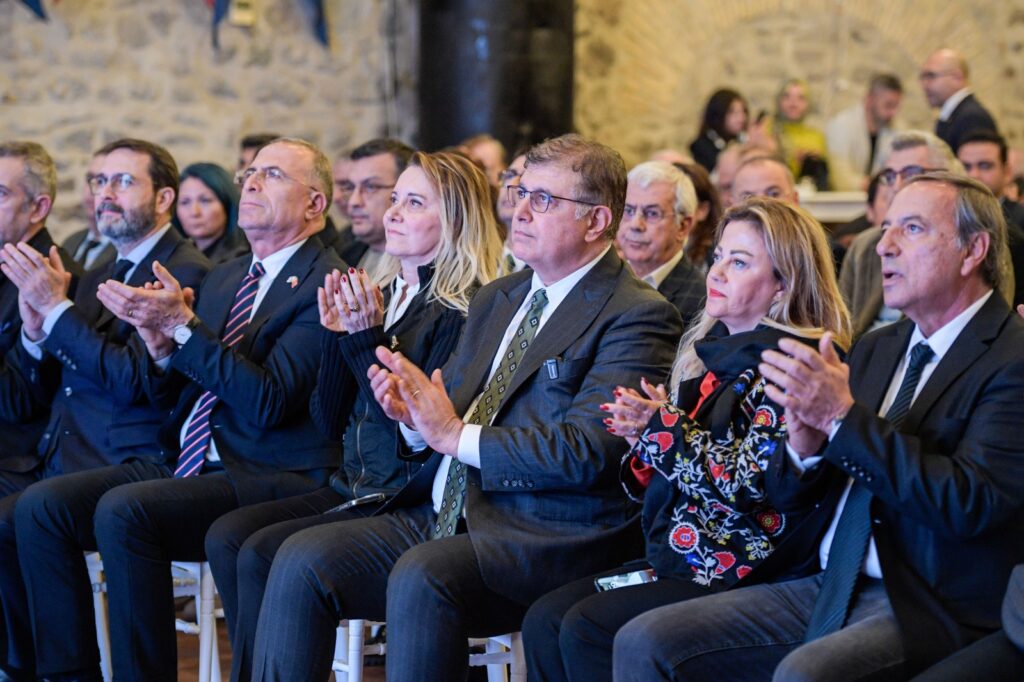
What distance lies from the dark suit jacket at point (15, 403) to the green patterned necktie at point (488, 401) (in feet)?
5.53

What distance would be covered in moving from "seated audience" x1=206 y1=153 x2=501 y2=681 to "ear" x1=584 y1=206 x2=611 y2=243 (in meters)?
0.49

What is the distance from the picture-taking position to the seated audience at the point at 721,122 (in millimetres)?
8875

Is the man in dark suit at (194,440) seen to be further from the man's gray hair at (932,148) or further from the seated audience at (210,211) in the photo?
the man's gray hair at (932,148)

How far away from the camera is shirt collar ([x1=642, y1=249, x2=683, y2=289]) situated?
4.37 meters

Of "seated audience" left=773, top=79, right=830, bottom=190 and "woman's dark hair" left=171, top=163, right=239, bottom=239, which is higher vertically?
"seated audience" left=773, top=79, right=830, bottom=190

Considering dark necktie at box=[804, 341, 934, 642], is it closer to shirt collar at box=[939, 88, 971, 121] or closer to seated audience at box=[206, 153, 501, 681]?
seated audience at box=[206, 153, 501, 681]

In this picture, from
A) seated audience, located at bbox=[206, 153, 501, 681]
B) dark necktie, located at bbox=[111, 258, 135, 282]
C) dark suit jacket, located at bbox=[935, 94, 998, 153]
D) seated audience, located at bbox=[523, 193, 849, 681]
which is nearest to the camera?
seated audience, located at bbox=[523, 193, 849, 681]

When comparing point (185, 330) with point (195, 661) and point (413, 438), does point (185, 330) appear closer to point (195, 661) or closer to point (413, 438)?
point (413, 438)

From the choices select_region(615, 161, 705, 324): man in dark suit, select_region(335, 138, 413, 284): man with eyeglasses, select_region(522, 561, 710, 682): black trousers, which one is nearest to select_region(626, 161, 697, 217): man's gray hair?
select_region(615, 161, 705, 324): man in dark suit

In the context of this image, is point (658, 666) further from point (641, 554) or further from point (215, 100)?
point (215, 100)

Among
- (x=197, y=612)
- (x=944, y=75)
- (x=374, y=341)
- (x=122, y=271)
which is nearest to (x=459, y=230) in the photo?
(x=374, y=341)

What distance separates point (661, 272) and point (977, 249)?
1.75 meters

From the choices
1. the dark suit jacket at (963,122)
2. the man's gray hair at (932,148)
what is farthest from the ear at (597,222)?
the dark suit jacket at (963,122)

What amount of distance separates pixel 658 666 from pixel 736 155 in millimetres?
3928
